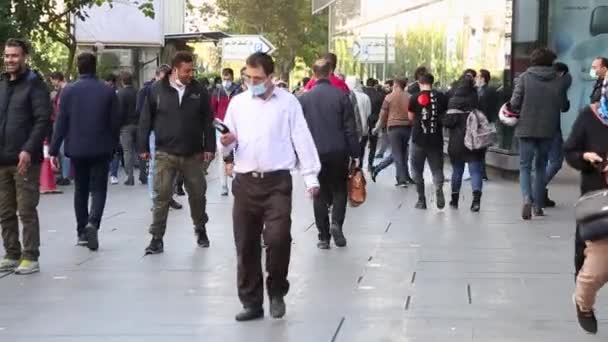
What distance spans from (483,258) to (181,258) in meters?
2.63

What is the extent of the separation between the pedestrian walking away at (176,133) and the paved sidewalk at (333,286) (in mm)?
516

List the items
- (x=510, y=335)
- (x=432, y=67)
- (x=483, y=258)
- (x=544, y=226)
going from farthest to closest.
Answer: (x=432, y=67) < (x=544, y=226) < (x=483, y=258) < (x=510, y=335)

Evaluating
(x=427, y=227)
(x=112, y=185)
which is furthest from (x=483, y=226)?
(x=112, y=185)

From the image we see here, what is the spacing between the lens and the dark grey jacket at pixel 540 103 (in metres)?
12.5

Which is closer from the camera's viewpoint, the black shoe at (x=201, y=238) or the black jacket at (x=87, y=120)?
the black jacket at (x=87, y=120)

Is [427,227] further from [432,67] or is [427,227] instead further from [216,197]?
[432,67]

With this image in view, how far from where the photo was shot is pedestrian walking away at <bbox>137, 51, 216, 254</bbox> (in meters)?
10.6

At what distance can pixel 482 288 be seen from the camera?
28.8 ft

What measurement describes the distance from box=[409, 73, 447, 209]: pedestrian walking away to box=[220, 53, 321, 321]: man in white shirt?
6.56 m

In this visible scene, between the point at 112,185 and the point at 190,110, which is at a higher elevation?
the point at 190,110

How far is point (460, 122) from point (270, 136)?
710 cm

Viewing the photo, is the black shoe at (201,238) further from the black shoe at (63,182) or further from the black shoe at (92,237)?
the black shoe at (63,182)

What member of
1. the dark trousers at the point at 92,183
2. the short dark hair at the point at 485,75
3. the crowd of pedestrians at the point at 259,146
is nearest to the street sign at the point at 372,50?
the short dark hair at the point at 485,75

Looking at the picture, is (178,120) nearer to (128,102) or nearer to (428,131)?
(428,131)
